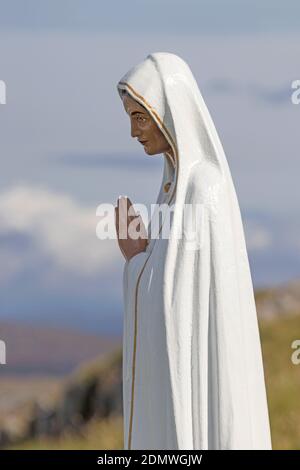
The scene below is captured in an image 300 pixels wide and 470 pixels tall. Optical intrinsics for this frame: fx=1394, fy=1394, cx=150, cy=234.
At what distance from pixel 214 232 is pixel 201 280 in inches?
12.8

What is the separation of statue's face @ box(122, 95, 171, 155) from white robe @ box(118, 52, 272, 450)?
83 millimetres

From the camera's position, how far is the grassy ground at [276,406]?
778 inches

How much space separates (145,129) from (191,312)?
1.28m

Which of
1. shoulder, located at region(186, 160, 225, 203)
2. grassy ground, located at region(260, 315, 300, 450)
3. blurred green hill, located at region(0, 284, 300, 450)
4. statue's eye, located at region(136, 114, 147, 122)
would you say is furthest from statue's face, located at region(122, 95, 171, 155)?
blurred green hill, located at region(0, 284, 300, 450)

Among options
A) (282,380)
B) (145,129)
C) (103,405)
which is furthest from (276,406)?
(145,129)

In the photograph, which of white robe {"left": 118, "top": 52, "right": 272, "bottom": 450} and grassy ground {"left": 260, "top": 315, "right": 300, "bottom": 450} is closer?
white robe {"left": 118, "top": 52, "right": 272, "bottom": 450}

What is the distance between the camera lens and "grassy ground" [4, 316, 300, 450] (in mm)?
19766

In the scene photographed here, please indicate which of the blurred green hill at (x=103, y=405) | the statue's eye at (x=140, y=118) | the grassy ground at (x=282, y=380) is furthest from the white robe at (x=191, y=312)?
the blurred green hill at (x=103, y=405)

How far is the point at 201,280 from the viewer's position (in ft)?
29.3

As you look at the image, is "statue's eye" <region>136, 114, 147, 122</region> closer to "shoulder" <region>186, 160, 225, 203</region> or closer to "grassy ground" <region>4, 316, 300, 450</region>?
"shoulder" <region>186, 160, 225, 203</region>

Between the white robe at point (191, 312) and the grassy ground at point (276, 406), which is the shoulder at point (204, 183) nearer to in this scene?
the white robe at point (191, 312)

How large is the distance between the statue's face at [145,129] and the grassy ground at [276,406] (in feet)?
33.8
